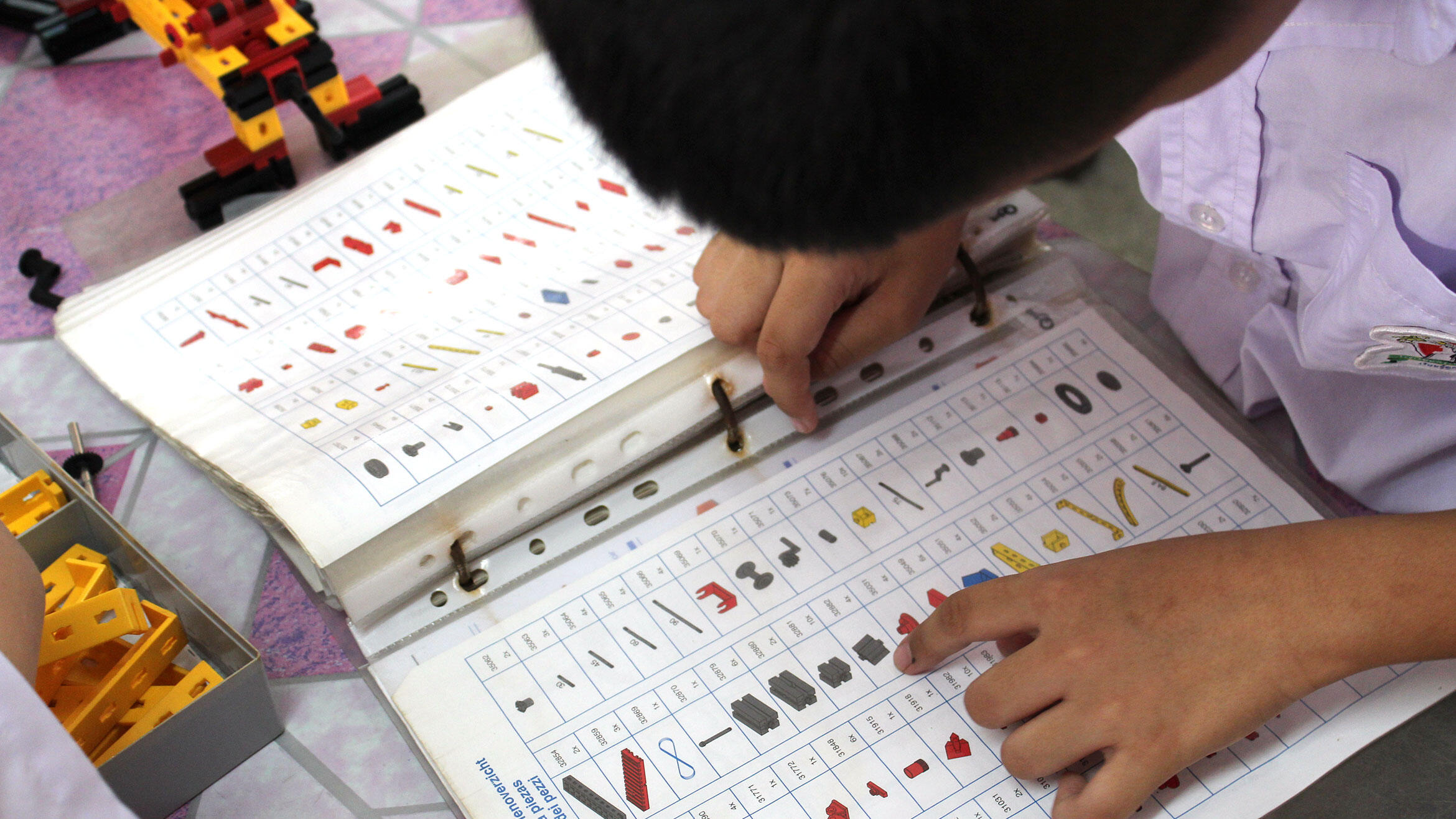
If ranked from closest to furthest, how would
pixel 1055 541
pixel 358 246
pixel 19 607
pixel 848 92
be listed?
pixel 848 92
pixel 19 607
pixel 1055 541
pixel 358 246

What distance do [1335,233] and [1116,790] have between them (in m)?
0.28

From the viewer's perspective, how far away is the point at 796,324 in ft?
1.53

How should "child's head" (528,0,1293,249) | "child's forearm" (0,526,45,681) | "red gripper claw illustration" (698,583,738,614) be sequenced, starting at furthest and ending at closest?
"red gripper claw illustration" (698,583,738,614) → "child's forearm" (0,526,45,681) → "child's head" (528,0,1293,249)

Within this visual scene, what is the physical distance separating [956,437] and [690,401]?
5.1 inches

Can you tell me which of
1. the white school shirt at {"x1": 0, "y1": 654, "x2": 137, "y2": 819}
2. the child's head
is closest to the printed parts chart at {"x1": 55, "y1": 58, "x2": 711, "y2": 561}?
the white school shirt at {"x1": 0, "y1": 654, "x2": 137, "y2": 819}

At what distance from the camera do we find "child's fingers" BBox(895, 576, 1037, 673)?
0.39 metres

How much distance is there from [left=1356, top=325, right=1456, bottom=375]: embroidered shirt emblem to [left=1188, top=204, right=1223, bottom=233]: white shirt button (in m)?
0.10

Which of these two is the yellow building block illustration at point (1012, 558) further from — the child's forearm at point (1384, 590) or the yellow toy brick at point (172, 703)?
the yellow toy brick at point (172, 703)

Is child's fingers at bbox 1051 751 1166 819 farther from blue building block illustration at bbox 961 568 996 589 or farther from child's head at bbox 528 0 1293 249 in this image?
child's head at bbox 528 0 1293 249

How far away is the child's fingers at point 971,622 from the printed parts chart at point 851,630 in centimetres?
2

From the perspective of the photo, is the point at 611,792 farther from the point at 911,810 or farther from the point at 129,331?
the point at 129,331

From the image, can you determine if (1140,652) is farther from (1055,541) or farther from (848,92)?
(848,92)

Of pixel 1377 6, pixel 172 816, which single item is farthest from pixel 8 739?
pixel 1377 6

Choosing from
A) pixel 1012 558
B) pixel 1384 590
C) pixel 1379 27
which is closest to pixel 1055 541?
pixel 1012 558
